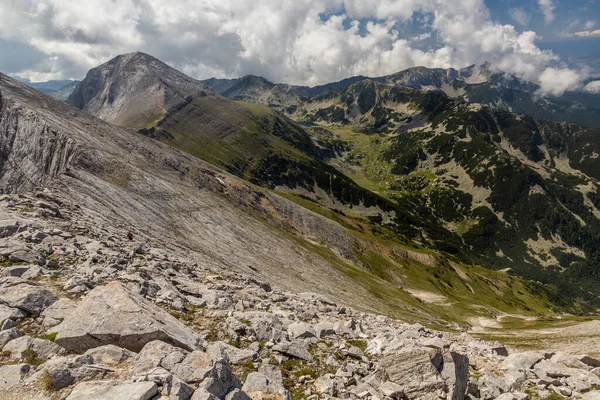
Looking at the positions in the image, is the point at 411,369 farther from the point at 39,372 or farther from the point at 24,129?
the point at 24,129

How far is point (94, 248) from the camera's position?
91.7 feet

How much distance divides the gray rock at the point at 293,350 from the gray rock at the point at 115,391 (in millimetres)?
8513

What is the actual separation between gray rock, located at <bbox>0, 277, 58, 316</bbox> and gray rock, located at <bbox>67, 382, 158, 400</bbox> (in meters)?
7.66

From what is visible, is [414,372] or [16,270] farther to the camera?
[16,270]

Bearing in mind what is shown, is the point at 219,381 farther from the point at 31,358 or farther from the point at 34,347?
the point at 34,347

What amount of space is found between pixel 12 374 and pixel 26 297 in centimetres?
610

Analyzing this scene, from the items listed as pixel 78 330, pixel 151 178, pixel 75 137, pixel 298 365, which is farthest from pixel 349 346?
pixel 75 137

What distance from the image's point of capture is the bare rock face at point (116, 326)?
575 inches

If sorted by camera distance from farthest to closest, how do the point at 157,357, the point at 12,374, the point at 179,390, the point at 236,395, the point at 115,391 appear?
the point at 157,357 → the point at 236,395 → the point at 12,374 → the point at 179,390 → the point at 115,391

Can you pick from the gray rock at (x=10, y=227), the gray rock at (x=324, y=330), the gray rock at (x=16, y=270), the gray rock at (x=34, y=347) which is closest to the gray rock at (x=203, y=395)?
the gray rock at (x=34, y=347)

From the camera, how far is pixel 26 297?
55.0 ft

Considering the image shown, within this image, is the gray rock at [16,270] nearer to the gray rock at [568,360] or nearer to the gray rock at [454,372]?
the gray rock at [454,372]

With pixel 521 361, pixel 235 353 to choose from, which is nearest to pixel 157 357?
pixel 235 353

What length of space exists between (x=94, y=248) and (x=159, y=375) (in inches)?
797
